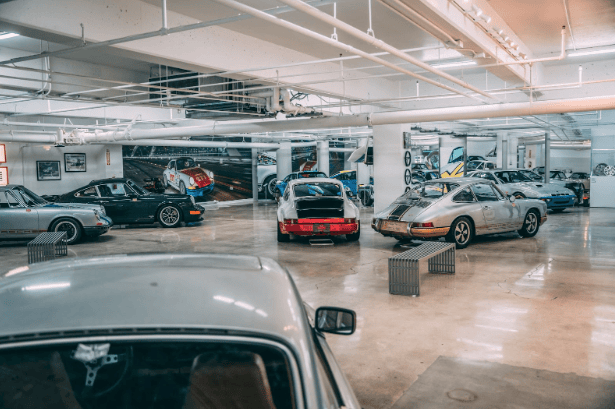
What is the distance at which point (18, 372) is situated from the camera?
66.3 inches

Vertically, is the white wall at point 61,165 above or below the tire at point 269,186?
above

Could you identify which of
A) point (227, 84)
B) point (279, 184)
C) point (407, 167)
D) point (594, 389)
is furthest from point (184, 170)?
point (594, 389)

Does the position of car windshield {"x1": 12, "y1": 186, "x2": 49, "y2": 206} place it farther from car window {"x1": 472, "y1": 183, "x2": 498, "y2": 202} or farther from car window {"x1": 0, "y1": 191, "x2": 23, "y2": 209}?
car window {"x1": 472, "y1": 183, "x2": 498, "y2": 202}

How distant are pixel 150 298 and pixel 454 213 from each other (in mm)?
9262

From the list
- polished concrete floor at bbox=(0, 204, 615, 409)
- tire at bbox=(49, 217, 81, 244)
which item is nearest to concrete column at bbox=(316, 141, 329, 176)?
polished concrete floor at bbox=(0, 204, 615, 409)

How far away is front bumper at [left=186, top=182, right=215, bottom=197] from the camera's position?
2417 cm

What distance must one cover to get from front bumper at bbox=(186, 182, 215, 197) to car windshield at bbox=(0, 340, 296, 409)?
22.8 m

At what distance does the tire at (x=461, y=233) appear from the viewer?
34.2 ft

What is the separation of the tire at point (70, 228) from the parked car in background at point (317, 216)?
490 centimetres

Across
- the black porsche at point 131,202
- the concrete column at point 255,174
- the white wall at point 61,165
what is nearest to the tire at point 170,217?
the black porsche at point 131,202

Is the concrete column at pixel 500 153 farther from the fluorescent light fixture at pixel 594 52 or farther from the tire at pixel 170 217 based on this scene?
the tire at pixel 170 217

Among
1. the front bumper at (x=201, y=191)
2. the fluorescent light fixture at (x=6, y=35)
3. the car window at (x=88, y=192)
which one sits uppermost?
the fluorescent light fixture at (x=6, y=35)

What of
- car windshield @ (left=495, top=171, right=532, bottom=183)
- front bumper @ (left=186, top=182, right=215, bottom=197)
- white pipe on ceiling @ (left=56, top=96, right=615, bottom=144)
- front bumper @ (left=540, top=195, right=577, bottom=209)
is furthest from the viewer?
front bumper @ (left=186, top=182, right=215, bottom=197)

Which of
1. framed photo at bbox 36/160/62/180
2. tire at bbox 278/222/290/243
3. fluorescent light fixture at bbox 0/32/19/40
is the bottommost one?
tire at bbox 278/222/290/243
